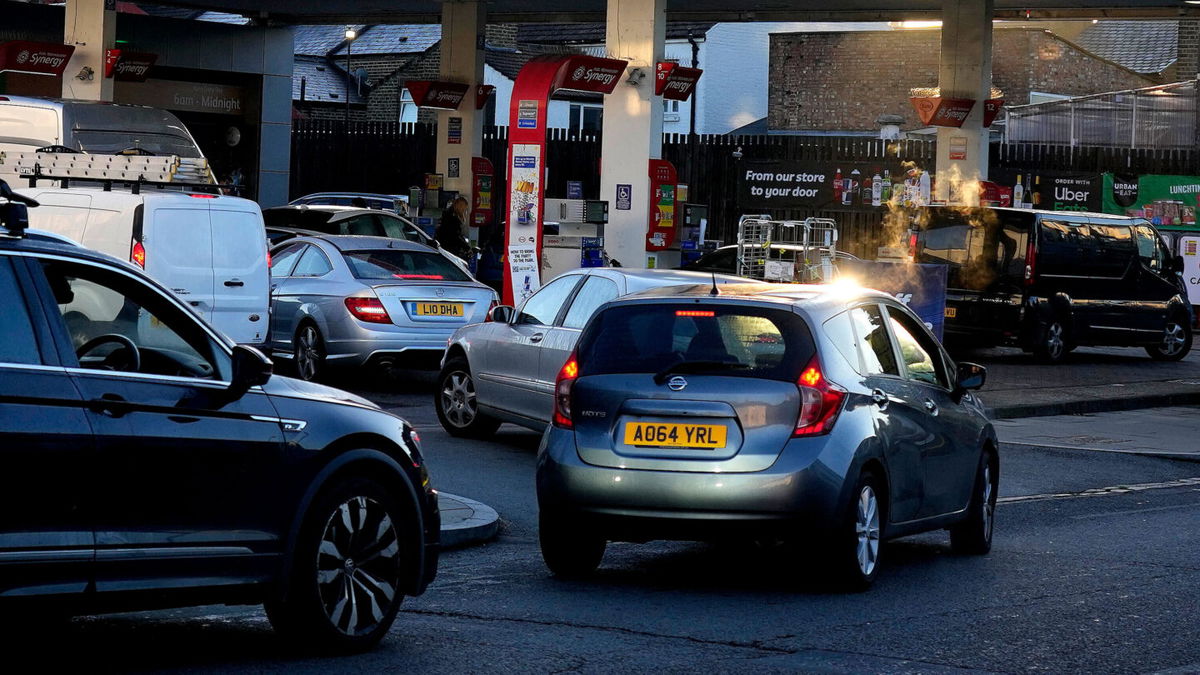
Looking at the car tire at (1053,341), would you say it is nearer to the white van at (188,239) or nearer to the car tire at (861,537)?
the white van at (188,239)

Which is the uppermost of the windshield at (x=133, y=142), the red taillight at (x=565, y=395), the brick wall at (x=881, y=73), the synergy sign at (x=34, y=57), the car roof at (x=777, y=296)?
the brick wall at (x=881, y=73)

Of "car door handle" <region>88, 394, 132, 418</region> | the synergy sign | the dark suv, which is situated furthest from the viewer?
the synergy sign

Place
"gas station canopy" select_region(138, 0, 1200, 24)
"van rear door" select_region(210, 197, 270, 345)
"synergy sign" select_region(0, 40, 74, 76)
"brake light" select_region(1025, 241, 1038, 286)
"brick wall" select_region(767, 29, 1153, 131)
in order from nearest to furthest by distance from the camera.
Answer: "van rear door" select_region(210, 197, 270, 345)
"brake light" select_region(1025, 241, 1038, 286)
"synergy sign" select_region(0, 40, 74, 76)
"gas station canopy" select_region(138, 0, 1200, 24)
"brick wall" select_region(767, 29, 1153, 131)

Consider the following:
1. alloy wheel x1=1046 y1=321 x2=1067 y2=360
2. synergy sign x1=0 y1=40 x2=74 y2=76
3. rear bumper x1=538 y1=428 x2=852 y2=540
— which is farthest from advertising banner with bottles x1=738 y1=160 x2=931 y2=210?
rear bumper x1=538 y1=428 x2=852 y2=540

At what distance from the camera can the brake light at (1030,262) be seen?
79.0 feet

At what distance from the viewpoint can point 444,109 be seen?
3656cm

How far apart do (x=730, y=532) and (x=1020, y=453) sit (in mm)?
8120

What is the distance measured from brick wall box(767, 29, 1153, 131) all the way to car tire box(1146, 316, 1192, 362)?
116 ft

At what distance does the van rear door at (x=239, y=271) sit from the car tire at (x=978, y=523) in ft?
27.4

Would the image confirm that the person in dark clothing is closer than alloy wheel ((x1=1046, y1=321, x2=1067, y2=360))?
No

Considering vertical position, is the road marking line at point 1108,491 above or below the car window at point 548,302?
below

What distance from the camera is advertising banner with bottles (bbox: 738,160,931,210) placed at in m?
37.0

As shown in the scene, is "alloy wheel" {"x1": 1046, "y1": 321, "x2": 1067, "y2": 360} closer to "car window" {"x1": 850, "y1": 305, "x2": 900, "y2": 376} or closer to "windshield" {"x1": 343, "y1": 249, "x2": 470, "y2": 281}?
"windshield" {"x1": 343, "y1": 249, "x2": 470, "y2": 281}

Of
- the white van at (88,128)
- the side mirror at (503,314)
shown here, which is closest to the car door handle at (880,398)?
the side mirror at (503,314)
